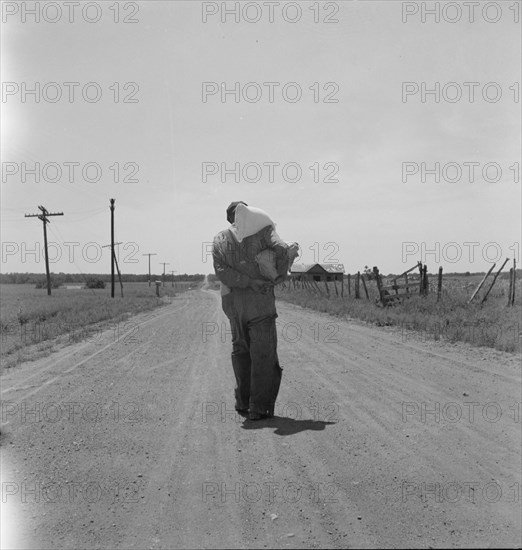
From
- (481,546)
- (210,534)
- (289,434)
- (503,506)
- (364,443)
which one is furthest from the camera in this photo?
(289,434)

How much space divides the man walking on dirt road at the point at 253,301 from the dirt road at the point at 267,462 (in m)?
0.32

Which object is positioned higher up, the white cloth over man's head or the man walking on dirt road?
the white cloth over man's head

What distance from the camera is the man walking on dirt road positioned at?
3906 millimetres

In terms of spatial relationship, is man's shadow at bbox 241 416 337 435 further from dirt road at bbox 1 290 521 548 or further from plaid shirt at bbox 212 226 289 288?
plaid shirt at bbox 212 226 289 288

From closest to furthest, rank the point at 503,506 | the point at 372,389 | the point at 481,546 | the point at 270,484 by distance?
the point at 481,546
the point at 503,506
the point at 270,484
the point at 372,389

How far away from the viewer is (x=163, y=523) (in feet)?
8.08

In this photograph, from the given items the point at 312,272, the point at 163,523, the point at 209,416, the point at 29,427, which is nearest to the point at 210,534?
the point at 163,523

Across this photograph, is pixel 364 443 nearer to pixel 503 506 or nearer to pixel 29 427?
pixel 503 506

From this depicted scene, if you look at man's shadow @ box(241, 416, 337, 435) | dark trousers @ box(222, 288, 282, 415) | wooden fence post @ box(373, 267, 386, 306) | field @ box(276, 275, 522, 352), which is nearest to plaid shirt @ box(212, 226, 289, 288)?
dark trousers @ box(222, 288, 282, 415)

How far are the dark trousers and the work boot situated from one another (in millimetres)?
68

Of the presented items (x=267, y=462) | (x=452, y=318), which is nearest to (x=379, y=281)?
(x=452, y=318)

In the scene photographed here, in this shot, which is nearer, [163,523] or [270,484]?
[163,523]

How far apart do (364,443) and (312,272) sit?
256ft

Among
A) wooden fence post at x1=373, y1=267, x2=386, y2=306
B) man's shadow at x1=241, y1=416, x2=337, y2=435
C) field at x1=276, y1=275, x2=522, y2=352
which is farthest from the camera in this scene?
wooden fence post at x1=373, y1=267, x2=386, y2=306
